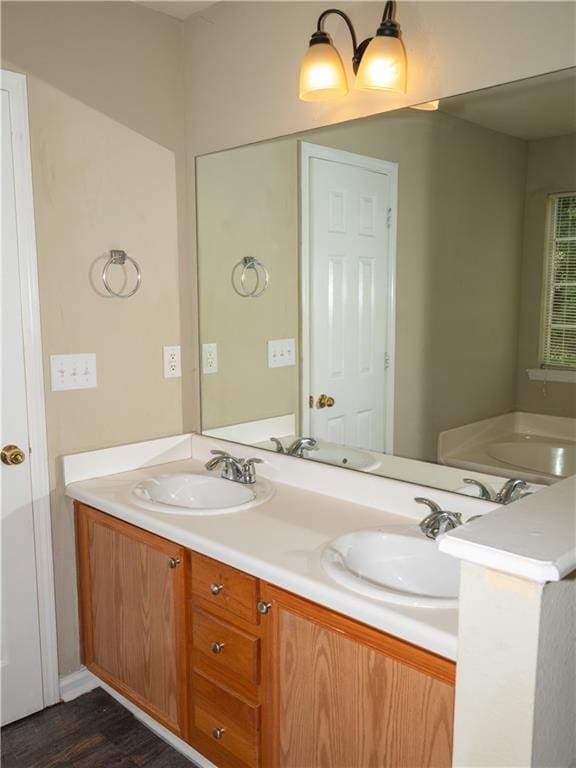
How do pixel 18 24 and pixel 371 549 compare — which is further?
pixel 18 24

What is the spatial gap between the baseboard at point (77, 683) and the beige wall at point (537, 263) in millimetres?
1787

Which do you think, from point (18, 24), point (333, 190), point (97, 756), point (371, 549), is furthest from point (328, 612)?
point (18, 24)

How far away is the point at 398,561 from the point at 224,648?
52cm

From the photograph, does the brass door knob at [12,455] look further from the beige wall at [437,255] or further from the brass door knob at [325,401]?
the brass door knob at [325,401]

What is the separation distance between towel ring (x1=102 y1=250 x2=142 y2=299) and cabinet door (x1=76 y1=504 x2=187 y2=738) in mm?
757

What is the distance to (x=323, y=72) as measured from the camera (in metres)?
1.82

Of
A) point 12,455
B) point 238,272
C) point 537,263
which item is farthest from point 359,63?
point 12,455

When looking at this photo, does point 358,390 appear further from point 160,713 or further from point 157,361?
point 160,713

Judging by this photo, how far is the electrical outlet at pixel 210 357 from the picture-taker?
252cm

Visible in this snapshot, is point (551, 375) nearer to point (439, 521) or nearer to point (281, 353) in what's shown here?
point (439, 521)

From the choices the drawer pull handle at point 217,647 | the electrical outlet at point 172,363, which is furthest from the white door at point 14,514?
the drawer pull handle at point 217,647

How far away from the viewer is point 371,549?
65.0 inches

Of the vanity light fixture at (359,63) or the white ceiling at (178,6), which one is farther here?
the white ceiling at (178,6)

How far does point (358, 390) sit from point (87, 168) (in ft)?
3.88
